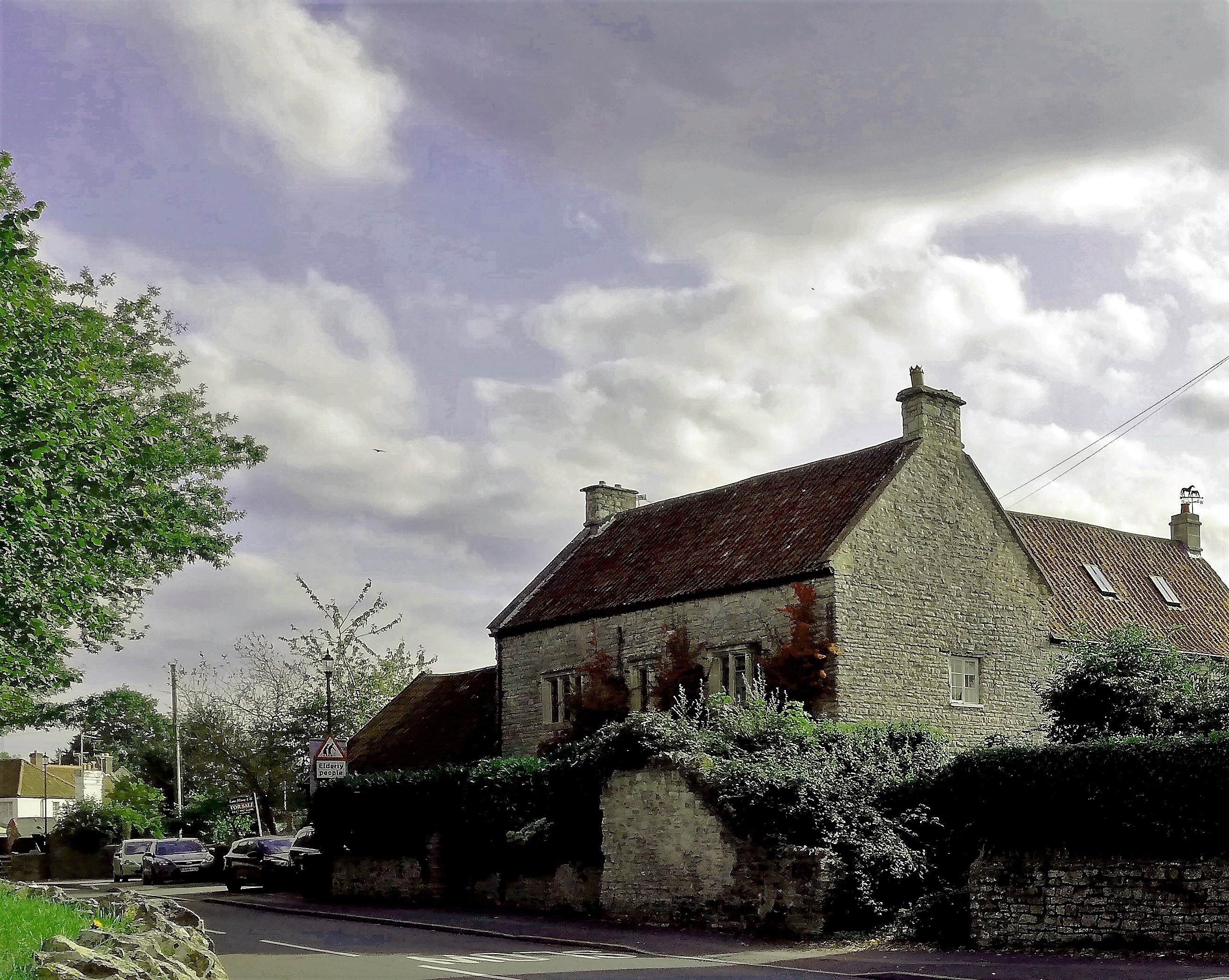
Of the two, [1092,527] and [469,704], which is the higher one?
[1092,527]

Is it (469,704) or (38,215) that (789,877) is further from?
(469,704)

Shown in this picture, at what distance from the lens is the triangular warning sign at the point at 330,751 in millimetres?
30122

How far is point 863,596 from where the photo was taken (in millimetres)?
28672

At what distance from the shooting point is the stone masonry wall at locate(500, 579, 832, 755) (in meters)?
29.4

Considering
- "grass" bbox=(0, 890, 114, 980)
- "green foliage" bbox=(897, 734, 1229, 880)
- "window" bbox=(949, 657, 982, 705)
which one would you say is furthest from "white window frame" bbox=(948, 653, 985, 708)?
"grass" bbox=(0, 890, 114, 980)

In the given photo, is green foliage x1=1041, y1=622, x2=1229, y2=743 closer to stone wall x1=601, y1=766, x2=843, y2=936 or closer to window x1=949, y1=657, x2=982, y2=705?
window x1=949, y1=657, x2=982, y2=705

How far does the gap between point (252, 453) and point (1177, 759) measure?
2435 cm

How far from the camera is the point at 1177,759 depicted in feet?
54.4

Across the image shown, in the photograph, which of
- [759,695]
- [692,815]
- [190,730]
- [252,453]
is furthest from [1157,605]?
[190,730]

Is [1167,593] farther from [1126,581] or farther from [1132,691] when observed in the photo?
[1132,691]

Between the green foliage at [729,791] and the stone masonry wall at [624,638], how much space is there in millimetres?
2100

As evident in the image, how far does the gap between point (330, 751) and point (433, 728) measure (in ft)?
30.1

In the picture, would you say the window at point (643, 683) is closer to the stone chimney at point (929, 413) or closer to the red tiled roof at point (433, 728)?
the red tiled roof at point (433, 728)

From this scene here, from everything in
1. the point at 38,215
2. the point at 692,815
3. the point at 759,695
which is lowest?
the point at 692,815
